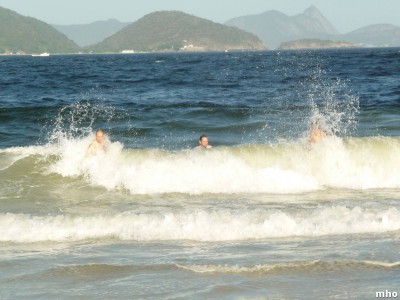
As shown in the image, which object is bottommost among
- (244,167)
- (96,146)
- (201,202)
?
(201,202)

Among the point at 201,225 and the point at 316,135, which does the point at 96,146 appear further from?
the point at 201,225

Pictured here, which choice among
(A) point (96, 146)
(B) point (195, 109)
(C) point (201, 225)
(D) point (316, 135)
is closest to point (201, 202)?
(C) point (201, 225)

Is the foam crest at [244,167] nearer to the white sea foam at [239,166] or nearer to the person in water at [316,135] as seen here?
the white sea foam at [239,166]

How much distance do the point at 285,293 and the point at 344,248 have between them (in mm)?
1834

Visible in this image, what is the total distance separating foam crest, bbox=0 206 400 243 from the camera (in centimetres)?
1030

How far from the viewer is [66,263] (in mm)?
8867

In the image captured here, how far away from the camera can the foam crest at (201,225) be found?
1030cm

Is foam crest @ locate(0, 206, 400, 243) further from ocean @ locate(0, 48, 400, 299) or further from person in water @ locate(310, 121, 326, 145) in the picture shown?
person in water @ locate(310, 121, 326, 145)

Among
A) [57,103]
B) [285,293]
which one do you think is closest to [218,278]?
[285,293]

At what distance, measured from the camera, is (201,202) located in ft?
43.2

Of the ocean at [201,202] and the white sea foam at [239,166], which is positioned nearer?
the ocean at [201,202]

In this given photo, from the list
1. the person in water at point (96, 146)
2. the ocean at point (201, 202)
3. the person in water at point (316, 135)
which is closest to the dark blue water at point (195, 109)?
the ocean at point (201, 202)

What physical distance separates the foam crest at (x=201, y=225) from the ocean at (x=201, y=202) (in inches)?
1.1

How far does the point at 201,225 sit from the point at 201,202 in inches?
99.8
